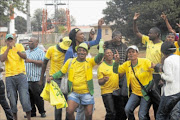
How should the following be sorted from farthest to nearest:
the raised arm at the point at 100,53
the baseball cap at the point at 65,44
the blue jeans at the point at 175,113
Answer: the baseball cap at the point at 65,44
the raised arm at the point at 100,53
the blue jeans at the point at 175,113

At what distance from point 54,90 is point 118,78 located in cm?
138

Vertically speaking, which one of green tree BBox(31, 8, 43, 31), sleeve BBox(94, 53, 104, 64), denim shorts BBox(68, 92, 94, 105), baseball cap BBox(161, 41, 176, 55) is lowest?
denim shorts BBox(68, 92, 94, 105)

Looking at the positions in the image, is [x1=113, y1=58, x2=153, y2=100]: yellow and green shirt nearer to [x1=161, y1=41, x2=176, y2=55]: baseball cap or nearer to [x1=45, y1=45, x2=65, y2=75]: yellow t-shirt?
[x1=161, y1=41, x2=176, y2=55]: baseball cap

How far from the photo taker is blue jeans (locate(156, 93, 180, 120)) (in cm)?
520

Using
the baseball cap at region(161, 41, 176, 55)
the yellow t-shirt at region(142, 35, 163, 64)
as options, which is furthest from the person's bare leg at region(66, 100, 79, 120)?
the yellow t-shirt at region(142, 35, 163, 64)

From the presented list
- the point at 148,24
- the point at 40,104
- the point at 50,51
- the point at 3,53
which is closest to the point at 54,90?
the point at 50,51

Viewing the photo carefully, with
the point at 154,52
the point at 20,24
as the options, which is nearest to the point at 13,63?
the point at 154,52

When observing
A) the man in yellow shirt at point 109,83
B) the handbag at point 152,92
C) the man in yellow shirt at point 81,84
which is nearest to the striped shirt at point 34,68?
the man in yellow shirt at point 109,83

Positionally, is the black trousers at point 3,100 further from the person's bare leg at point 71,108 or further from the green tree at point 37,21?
the green tree at point 37,21

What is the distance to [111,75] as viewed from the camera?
6273 mm

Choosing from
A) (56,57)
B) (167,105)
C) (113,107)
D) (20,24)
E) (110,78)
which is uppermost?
(20,24)

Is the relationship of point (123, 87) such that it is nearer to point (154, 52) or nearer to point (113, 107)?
point (113, 107)

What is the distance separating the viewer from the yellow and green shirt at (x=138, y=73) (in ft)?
19.0

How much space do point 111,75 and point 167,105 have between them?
1414 millimetres
